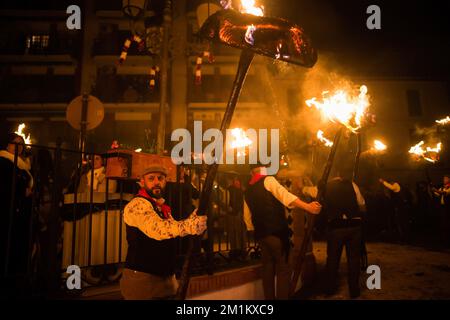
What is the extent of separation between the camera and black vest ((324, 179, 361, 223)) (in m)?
5.41

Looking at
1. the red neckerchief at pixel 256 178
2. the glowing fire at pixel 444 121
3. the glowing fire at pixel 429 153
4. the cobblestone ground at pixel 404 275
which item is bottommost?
the cobblestone ground at pixel 404 275

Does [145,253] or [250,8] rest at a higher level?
[250,8]

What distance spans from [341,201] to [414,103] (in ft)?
84.8

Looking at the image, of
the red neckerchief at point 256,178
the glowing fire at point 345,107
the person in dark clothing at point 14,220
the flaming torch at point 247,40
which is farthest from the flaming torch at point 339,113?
the person in dark clothing at point 14,220

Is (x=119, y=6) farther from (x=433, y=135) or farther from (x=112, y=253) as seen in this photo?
(x=433, y=135)

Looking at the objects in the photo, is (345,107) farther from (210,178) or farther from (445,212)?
(445,212)

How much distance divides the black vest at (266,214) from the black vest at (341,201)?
1.36 metres

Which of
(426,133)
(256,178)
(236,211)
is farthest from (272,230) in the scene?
(426,133)

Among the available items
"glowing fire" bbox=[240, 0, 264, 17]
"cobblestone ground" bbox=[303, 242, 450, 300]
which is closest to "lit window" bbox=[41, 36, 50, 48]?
"cobblestone ground" bbox=[303, 242, 450, 300]

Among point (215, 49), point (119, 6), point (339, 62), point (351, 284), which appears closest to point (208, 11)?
point (351, 284)

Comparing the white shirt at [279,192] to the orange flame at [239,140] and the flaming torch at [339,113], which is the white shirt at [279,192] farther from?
the orange flame at [239,140]

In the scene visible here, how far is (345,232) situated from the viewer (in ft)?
17.4

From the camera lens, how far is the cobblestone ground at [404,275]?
5325 mm
